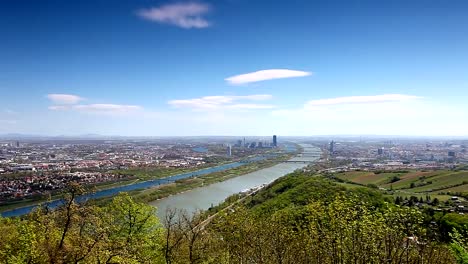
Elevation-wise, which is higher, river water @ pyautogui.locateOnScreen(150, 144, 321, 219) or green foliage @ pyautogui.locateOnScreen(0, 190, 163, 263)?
green foliage @ pyautogui.locateOnScreen(0, 190, 163, 263)

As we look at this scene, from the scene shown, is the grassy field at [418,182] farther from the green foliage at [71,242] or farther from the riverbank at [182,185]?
the green foliage at [71,242]

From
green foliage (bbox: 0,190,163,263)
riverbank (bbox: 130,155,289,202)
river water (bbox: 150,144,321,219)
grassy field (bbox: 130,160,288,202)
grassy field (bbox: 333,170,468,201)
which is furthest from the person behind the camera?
grassy field (bbox: 130,160,288,202)

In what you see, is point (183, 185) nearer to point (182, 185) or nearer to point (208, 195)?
point (182, 185)

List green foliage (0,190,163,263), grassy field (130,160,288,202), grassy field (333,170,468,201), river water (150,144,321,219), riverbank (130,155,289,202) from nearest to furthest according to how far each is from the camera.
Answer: green foliage (0,190,163,263), river water (150,144,321,219), grassy field (333,170,468,201), riverbank (130,155,289,202), grassy field (130,160,288,202)

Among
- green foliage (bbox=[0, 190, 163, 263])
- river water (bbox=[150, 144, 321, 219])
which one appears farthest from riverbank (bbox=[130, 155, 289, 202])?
green foliage (bbox=[0, 190, 163, 263])

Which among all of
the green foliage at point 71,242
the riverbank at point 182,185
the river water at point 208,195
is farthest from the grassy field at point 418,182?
the green foliage at point 71,242

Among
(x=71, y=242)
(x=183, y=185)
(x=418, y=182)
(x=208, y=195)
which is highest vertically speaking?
(x=71, y=242)

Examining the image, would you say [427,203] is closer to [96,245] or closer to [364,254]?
[364,254]

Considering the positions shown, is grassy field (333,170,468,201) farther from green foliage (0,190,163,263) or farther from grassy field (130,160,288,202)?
green foliage (0,190,163,263)

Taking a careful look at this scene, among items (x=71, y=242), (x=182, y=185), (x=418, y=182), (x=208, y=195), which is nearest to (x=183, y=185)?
(x=182, y=185)
